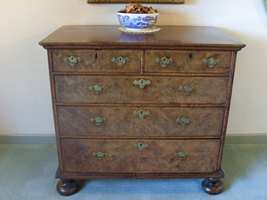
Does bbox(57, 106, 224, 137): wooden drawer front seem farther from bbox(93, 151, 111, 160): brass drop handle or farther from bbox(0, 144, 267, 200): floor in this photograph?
bbox(0, 144, 267, 200): floor

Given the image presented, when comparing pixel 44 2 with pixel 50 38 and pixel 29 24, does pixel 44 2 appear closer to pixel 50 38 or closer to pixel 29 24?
pixel 29 24

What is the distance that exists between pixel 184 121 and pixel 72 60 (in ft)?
2.31

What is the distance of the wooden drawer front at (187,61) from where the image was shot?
158 centimetres

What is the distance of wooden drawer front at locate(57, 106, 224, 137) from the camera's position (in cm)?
169

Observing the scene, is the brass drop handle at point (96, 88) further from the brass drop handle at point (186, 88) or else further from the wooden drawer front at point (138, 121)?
the brass drop handle at point (186, 88)

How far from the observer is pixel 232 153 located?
2.32 meters

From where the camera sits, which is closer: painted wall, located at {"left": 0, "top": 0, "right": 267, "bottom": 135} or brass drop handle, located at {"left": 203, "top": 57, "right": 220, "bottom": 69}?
brass drop handle, located at {"left": 203, "top": 57, "right": 220, "bottom": 69}

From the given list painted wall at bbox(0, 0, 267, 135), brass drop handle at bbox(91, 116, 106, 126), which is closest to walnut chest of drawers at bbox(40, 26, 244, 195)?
brass drop handle at bbox(91, 116, 106, 126)

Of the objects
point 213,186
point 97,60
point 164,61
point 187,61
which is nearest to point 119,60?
point 97,60

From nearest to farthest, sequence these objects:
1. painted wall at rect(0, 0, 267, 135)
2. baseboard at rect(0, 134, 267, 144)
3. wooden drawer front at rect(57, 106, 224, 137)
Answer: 1. wooden drawer front at rect(57, 106, 224, 137)
2. painted wall at rect(0, 0, 267, 135)
3. baseboard at rect(0, 134, 267, 144)

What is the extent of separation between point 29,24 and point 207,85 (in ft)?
4.23

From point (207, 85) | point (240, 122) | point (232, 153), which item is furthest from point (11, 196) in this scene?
point (240, 122)

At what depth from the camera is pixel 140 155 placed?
5.90 feet

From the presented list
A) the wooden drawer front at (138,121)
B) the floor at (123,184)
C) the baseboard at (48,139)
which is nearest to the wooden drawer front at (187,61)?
the wooden drawer front at (138,121)
